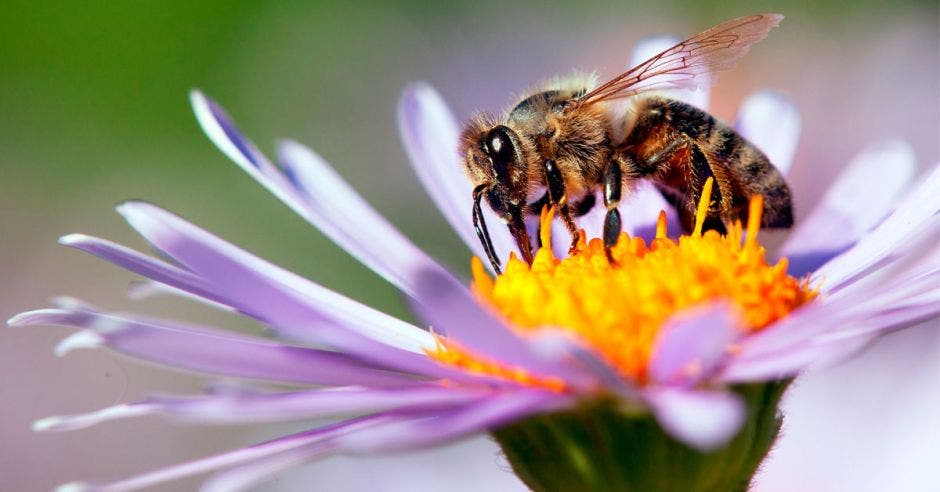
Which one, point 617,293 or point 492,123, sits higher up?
point 492,123

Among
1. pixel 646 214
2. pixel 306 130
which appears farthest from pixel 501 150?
pixel 306 130

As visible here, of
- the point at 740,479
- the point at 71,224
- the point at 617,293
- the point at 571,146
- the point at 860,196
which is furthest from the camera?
the point at 71,224

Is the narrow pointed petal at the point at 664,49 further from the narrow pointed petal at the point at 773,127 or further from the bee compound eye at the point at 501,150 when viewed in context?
the bee compound eye at the point at 501,150

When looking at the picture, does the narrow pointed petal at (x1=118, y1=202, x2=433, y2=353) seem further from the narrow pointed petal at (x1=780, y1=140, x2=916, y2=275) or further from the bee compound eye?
Answer: the narrow pointed petal at (x1=780, y1=140, x2=916, y2=275)

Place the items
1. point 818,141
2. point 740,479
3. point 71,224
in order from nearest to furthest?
point 740,479 → point 818,141 → point 71,224

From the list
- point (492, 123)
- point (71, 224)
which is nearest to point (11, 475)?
point (71, 224)

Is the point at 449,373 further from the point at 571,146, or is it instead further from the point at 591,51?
the point at 591,51

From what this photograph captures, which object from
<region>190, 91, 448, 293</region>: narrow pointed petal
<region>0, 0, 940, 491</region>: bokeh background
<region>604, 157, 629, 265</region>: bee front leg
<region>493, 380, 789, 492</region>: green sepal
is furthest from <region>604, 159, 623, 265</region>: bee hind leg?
<region>0, 0, 940, 491</region>: bokeh background
